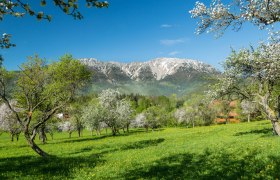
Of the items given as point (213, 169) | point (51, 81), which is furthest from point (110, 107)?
point (213, 169)

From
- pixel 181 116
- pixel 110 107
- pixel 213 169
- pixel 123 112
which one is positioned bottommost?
→ pixel 213 169

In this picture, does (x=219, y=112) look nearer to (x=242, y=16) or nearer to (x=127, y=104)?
(x=127, y=104)

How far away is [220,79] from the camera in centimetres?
3616

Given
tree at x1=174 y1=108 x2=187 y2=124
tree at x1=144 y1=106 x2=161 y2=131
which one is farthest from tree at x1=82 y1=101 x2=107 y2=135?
tree at x1=174 y1=108 x2=187 y2=124

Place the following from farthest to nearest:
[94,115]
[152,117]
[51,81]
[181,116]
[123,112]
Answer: [181,116]
[152,117]
[123,112]
[94,115]
[51,81]

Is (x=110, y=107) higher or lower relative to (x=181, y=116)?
higher

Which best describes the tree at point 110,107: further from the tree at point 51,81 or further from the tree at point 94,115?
the tree at point 51,81

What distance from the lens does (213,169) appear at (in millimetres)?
17984

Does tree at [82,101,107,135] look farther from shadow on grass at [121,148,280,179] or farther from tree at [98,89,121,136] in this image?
shadow on grass at [121,148,280,179]

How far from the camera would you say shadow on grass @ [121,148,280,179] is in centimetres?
1561

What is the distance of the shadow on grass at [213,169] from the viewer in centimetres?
1561

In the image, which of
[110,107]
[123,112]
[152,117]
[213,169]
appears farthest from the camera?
[152,117]

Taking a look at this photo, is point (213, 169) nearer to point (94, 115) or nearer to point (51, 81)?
point (51, 81)

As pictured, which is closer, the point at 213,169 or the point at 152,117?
the point at 213,169
